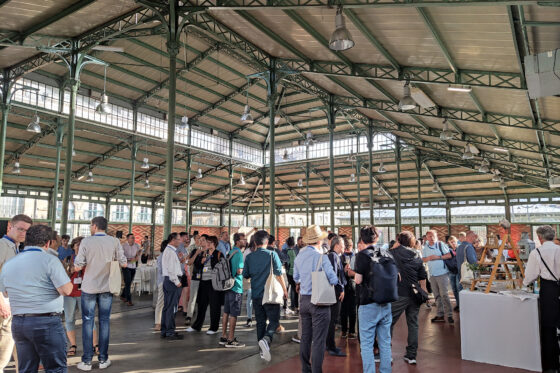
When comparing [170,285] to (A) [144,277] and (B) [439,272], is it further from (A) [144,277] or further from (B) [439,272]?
(A) [144,277]

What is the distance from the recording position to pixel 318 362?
4340 mm

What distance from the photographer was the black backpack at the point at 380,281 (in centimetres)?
412

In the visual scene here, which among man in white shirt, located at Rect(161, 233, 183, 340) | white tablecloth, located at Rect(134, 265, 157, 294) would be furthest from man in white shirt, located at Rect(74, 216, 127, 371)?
white tablecloth, located at Rect(134, 265, 157, 294)

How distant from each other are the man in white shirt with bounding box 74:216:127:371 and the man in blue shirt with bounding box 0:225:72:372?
5.68 ft

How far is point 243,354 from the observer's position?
5.71 metres

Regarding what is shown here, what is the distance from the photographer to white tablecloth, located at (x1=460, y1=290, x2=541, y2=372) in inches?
193

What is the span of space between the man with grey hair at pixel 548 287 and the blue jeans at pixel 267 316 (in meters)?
3.18

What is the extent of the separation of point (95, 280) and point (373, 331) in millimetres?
3367

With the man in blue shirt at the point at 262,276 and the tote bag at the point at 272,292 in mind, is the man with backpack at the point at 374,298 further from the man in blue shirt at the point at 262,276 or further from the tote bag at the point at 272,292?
the man in blue shirt at the point at 262,276

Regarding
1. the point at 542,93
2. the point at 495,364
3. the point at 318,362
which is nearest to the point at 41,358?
the point at 318,362

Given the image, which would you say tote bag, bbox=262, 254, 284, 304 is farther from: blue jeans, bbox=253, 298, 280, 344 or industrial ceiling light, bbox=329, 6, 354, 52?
industrial ceiling light, bbox=329, 6, 354, 52

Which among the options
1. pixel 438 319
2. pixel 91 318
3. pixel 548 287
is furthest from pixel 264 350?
pixel 438 319

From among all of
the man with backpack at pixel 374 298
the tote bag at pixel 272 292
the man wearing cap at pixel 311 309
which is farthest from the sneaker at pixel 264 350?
the man with backpack at pixel 374 298

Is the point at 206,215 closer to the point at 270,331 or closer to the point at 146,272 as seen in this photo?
the point at 146,272
